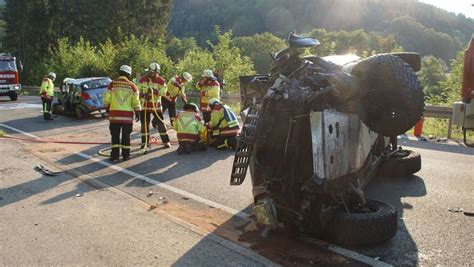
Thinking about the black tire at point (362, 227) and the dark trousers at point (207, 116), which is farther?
the dark trousers at point (207, 116)

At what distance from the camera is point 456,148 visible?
9.29 m

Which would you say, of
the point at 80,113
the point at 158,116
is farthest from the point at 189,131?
the point at 80,113

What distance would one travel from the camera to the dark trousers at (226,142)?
30.2 feet

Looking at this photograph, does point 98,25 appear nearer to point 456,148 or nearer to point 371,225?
point 456,148

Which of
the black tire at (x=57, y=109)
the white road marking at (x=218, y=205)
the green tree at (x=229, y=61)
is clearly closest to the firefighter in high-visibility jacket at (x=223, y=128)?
the white road marking at (x=218, y=205)

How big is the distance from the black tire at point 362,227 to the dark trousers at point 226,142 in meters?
5.18

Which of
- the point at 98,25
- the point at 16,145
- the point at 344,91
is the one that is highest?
the point at 98,25

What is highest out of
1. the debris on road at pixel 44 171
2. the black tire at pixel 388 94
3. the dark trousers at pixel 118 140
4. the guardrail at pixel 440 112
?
the black tire at pixel 388 94

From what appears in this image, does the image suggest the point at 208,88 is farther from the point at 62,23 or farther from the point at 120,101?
the point at 62,23

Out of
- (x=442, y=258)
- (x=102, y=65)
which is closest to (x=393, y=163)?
(x=442, y=258)

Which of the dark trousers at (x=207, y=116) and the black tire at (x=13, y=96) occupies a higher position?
the dark trousers at (x=207, y=116)

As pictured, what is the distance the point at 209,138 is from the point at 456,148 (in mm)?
5114

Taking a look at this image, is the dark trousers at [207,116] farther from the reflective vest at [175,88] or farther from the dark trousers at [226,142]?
the dark trousers at [226,142]

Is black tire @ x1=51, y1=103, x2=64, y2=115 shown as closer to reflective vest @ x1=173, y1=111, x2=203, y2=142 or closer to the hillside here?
reflective vest @ x1=173, y1=111, x2=203, y2=142
